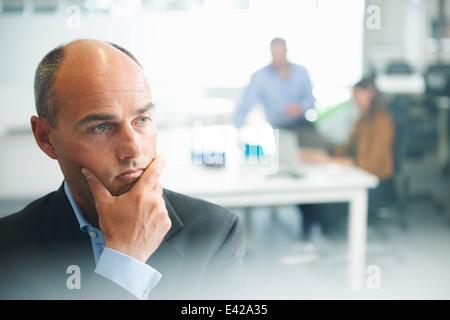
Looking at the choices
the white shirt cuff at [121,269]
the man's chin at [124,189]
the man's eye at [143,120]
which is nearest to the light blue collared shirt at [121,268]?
the white shirt cuff at [121,269]

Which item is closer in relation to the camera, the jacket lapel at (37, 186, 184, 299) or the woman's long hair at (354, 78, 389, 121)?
the jacket lapel at (37, 186, 184, 299)

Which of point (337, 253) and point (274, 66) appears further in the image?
point (337, 253)

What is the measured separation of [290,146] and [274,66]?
Result: 1.48ft

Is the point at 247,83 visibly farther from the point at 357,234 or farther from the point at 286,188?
the point at 357,234

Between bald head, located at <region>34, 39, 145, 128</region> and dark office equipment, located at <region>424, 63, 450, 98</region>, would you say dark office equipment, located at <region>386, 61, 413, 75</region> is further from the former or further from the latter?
bald head, located at <region>34, 39, 145, 128</region>

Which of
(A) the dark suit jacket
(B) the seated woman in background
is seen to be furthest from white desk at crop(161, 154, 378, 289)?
(A) the dark suit jacket

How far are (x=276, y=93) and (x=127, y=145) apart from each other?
→ 184cm

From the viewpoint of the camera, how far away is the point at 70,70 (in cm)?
99

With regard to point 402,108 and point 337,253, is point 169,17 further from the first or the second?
point 402,108

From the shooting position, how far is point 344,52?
2627 millimetres

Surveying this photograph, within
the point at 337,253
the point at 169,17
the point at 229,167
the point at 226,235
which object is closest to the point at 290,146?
the point at 229,167

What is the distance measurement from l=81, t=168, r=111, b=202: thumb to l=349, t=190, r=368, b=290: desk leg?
1.81m

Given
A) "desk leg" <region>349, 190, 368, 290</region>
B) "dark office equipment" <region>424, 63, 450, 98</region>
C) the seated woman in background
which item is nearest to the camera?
"desk leg" <region>349, 190, 368, 290</region>

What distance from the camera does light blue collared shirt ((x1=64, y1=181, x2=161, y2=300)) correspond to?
99 cm
